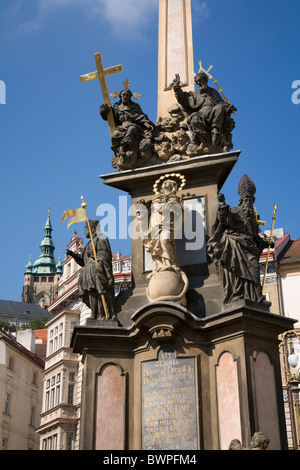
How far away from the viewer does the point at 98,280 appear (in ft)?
42.6

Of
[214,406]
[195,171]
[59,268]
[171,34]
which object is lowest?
[214,406]

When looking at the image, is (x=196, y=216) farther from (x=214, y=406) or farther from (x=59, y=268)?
(x=59, y=268)

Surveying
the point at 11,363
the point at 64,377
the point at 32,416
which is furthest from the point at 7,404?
the point at 64,377

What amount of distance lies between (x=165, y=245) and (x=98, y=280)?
1460 millimetres

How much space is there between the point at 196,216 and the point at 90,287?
2.58 m

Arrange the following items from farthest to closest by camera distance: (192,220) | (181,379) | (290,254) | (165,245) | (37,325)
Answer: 1. (37,325)
2. (290,254)
3. (192,220)
4. (165,245)
5. (181,379)

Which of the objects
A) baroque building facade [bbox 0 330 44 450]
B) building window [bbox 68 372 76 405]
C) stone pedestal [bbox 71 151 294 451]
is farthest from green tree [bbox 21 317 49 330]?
stone pedestal [bbox 71 151 294 451]

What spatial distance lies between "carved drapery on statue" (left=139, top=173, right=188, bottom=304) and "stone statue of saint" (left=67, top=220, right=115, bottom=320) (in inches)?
31.1

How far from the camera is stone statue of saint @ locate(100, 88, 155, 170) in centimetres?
1433

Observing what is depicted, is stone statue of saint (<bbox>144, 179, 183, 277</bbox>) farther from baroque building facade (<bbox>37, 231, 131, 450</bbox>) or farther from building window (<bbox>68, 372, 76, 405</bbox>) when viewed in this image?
building window (<bbox>68, 372, 76, 405</bbox>)

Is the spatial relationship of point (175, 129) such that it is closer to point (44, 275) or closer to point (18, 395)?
point (18, 395)
